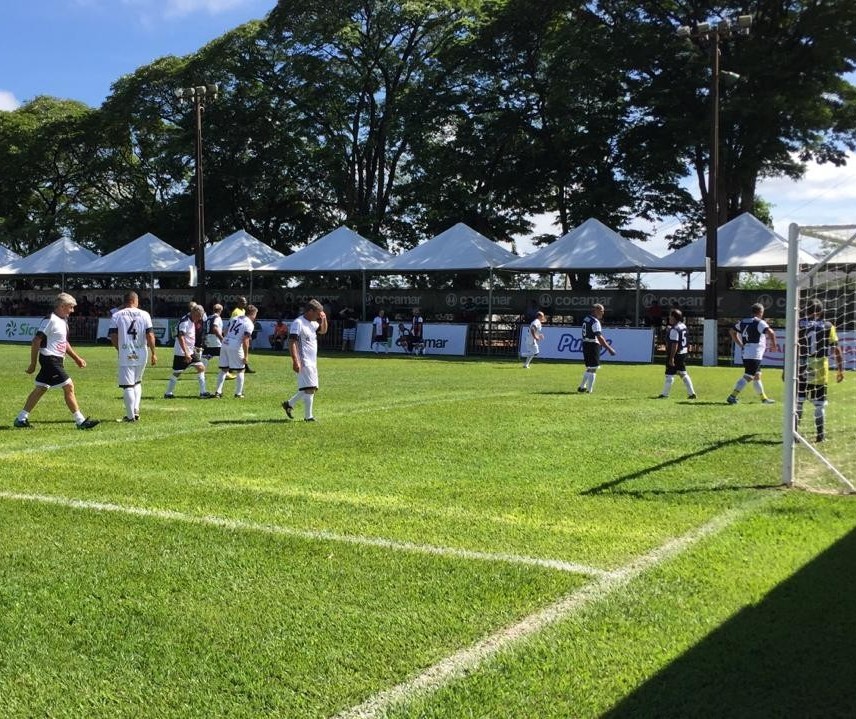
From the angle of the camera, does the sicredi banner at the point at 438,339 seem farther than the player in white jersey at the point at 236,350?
Yes

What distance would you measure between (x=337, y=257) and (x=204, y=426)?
24411 mm

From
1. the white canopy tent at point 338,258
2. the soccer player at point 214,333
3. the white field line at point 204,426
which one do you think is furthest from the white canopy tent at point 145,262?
the white field line at point 204,426

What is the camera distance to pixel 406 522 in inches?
254

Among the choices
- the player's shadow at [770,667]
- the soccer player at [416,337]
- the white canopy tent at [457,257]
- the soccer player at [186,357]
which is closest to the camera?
the player's shadow at [770,667]

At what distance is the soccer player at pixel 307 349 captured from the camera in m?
11.8

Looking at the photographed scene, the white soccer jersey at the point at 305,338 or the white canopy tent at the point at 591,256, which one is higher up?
the white canopy tent at the point at 591,256

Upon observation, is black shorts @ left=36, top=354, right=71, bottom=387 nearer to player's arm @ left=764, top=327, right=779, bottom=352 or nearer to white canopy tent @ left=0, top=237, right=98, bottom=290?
player's arm @ left=764, top=327, right=779, bottom=352

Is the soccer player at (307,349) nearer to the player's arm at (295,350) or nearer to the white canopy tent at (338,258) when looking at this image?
the player's arm at (295,350)

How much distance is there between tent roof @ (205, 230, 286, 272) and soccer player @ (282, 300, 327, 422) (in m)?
25.4

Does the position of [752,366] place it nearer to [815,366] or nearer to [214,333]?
[815,366]

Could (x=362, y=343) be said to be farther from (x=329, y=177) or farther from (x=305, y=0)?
(x=305, y=0)

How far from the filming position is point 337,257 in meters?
35.4

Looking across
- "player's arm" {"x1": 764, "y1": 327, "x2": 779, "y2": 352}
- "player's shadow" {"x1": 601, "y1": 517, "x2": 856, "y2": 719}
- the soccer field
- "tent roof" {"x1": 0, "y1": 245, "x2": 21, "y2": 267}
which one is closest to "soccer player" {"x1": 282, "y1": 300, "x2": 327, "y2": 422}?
the soccer field

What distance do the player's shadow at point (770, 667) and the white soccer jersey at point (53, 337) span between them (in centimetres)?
971
